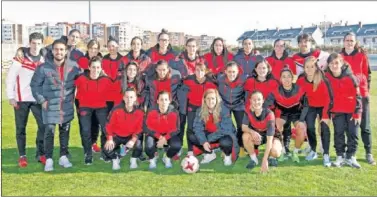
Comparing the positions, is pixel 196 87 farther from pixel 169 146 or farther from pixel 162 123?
pixel 169 146

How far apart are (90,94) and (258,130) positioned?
9.55ft

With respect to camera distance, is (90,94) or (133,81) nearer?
(90,94)

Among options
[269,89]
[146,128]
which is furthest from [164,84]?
[269,89]

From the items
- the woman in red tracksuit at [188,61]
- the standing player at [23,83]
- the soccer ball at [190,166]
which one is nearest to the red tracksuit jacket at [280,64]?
the woman in red tracksuit at [188,61]

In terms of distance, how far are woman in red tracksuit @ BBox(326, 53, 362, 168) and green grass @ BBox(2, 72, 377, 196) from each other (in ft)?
1.08

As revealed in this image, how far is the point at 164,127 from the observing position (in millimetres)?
6680

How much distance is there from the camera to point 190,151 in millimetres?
6949

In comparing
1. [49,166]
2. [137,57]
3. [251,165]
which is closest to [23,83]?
[49,166]

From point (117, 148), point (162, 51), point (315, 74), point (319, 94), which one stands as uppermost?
point (162, 51)

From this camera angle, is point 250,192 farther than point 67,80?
No

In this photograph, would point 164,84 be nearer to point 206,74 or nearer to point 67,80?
point 206,74

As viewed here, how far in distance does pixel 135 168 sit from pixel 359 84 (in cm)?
393

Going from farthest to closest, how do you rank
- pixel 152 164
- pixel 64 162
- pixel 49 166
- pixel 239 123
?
1. pixel 239 123
2. pixel 64 162
3. pixel 152 164
4. pixel 49 166

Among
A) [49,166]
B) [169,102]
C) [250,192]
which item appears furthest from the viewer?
[169,102]
